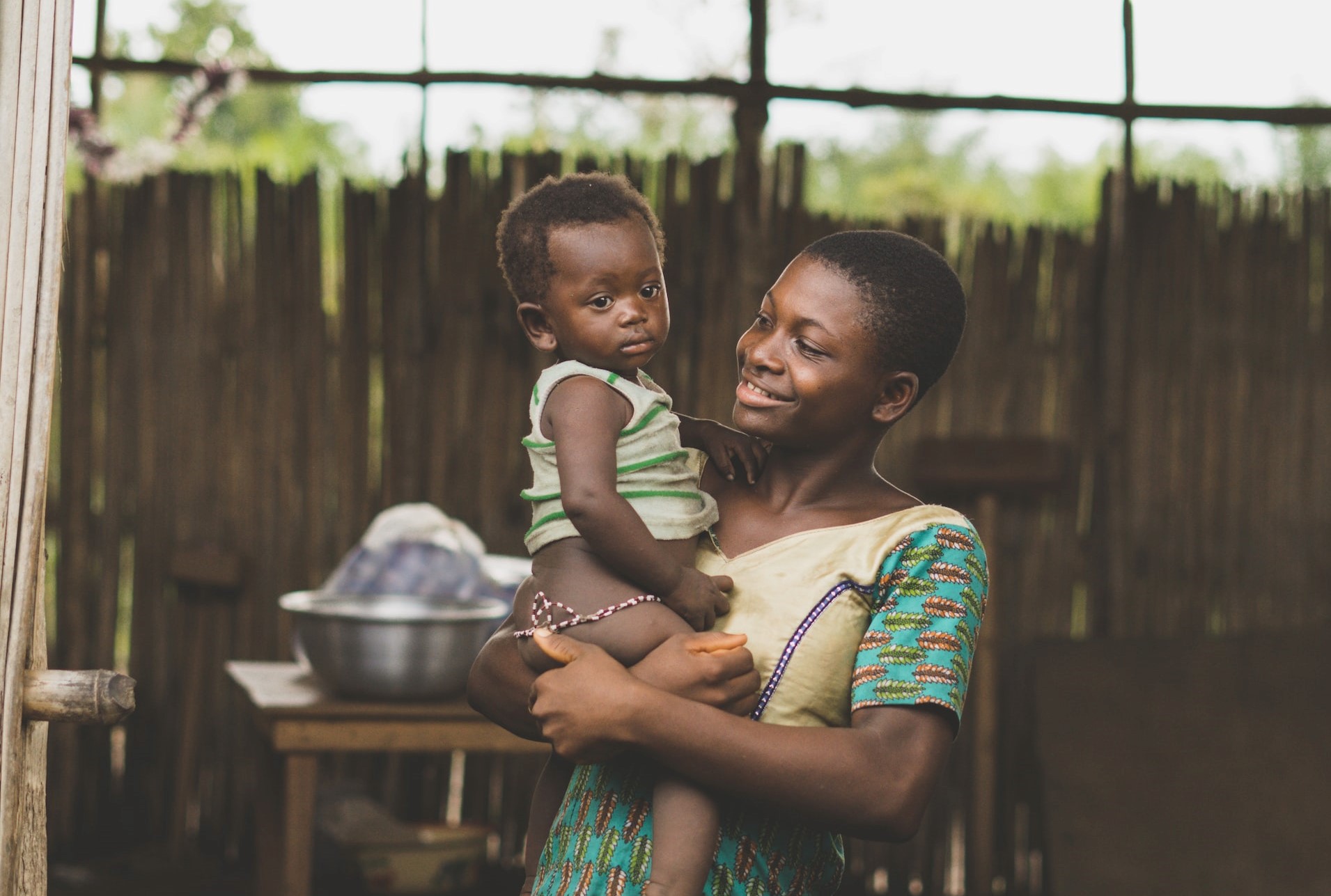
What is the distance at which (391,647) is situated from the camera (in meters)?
3.53

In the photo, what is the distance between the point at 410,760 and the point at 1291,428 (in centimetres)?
349

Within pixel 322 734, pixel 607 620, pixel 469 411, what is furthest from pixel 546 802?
pixel 469 411

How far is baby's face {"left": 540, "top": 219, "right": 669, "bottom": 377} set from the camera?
1.96 m

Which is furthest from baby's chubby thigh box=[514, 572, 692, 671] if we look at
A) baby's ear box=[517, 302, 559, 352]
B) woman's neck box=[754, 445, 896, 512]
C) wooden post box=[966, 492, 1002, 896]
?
wooden post box=[966, 492, 1002, 896]

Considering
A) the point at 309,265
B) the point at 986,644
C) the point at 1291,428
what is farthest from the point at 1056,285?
the point at 309,265

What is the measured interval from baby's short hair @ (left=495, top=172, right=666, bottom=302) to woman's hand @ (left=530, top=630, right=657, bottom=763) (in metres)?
0.57

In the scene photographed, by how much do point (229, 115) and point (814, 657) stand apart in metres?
22.4

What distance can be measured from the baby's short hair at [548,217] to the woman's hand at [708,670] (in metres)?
0.56

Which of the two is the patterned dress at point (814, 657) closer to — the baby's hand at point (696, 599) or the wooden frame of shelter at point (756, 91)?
the baby's hand at point (696, 599)

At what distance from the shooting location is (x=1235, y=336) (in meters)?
5.31

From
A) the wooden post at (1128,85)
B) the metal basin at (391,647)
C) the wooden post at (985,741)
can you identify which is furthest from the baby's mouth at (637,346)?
the wooden post at (1128,85)

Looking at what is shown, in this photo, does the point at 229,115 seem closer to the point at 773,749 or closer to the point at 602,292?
the point at 602,292

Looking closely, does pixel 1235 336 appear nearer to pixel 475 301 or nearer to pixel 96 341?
pixel 475 301

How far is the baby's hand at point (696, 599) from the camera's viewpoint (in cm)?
180
